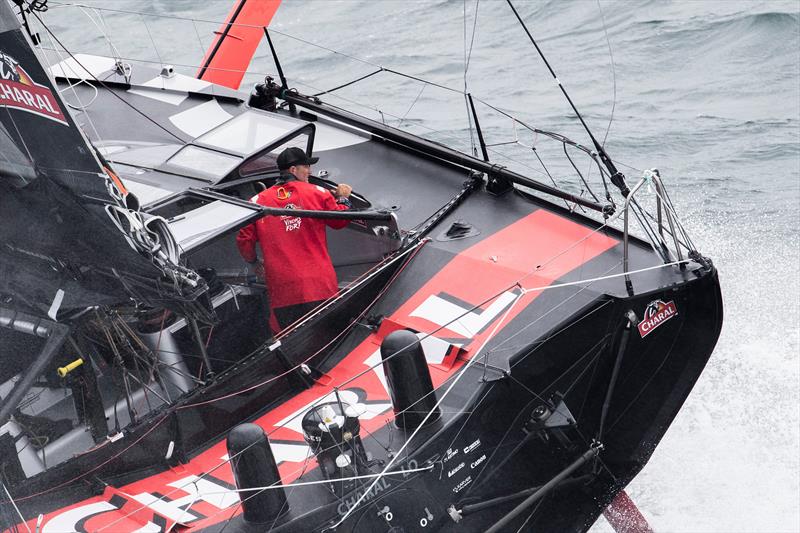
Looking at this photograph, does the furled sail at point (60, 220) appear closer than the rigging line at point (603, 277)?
Yes

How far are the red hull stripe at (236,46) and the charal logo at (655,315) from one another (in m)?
4.67

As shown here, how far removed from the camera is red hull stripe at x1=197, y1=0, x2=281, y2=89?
844 cm

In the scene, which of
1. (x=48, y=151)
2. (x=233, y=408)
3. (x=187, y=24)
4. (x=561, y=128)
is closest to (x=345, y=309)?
(x=233, y=408)

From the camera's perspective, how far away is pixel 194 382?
4848 mm

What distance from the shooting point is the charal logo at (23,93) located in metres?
3.91

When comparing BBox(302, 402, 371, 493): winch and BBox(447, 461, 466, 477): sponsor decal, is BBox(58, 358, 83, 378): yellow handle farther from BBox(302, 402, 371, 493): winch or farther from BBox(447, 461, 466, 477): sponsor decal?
BBox(447, 461, 466, 477): sponsor decal

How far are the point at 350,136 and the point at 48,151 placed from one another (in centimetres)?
308

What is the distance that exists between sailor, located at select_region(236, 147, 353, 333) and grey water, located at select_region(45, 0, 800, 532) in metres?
1.11

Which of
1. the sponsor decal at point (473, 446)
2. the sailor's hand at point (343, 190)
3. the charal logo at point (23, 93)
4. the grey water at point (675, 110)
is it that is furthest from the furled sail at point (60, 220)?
the grey water at point (675, 110)

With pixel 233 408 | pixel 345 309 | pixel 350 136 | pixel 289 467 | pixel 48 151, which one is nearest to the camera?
pixel 48 151

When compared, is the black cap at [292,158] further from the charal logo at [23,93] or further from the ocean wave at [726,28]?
the ocean wave at [726,28]

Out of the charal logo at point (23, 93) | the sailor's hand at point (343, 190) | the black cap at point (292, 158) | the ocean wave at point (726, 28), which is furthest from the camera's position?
the ocean wave at point (726, 28)

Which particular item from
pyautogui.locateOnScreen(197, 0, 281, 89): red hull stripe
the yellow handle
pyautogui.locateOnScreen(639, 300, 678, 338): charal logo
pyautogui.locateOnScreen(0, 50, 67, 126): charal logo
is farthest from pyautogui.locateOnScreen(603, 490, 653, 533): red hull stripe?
pyautogui.locateOnScreen(197, 0, 281, 89): red hull stripe

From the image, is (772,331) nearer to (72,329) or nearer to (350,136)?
(350,136)
